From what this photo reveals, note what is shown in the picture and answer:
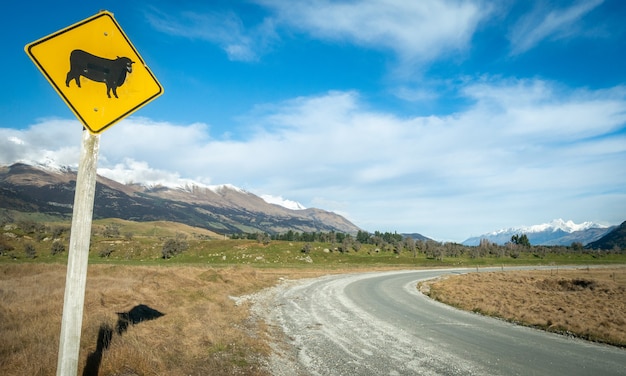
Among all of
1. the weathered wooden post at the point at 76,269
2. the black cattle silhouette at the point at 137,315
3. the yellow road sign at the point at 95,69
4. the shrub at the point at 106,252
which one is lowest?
the shrub at the point at 106,252

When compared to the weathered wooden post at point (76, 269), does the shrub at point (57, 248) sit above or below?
below

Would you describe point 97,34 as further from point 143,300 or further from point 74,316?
point 143,300

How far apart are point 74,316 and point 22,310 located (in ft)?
36.5

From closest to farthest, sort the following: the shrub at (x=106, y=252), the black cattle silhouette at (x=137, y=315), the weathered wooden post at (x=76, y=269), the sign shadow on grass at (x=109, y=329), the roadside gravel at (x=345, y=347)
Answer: the weathered wooden post at (x=76, y=269)
the sign shadow on grass at (x=109, y=329)
the roadside gravel at (x=345, y=347)
the black cattle silhouette at (x=137, y=315)
the shrub at (x=106, y=252)

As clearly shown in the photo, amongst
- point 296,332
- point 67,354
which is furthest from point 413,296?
point 67,354

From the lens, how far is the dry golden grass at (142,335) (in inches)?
254

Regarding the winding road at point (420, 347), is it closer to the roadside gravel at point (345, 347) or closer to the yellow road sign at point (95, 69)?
the roadside gravel at point (345, 347)

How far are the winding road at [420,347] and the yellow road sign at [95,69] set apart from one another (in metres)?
7.29

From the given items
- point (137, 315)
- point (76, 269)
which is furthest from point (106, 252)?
point (76, 269)

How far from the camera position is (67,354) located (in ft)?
10.2

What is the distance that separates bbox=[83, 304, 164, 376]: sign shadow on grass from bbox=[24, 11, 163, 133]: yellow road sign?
17.1 ft

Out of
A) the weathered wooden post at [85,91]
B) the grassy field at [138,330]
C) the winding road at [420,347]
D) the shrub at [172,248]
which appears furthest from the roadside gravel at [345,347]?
the shrub at [172,248]

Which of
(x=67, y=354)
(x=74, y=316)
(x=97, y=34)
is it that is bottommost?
(x=67, y=354)

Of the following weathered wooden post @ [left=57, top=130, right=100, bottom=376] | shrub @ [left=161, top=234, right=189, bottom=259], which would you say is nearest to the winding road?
weathered wooden post @ [left=57, top=130, right=100, bottom=376]
